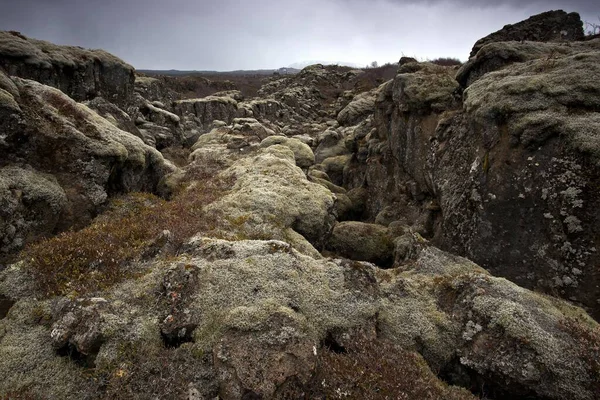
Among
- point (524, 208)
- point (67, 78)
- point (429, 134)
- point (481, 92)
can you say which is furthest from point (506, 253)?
point (67, 78)

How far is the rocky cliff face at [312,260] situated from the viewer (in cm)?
837

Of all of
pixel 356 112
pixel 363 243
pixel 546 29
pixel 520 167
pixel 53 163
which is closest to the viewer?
pixel 520 167

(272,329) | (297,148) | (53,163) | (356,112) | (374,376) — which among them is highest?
(356,112)

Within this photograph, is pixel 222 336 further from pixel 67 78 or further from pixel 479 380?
pixel 67 78

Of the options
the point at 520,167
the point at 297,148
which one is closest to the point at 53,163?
the point at 297,148

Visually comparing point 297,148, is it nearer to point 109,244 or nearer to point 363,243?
point 363,243

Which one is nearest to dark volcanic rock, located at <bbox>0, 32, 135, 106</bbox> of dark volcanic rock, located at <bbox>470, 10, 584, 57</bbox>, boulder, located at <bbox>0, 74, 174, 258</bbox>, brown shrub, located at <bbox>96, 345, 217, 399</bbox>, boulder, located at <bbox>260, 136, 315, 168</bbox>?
boulder, located at <bbox>0, 74, 174, 258</bbox>

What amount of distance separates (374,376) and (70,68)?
119 feet

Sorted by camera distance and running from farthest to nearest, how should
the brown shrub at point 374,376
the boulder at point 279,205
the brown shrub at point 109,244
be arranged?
the boulder at point 279,205, the brown shrub at point 109,244, the brown shrub at point 374,376

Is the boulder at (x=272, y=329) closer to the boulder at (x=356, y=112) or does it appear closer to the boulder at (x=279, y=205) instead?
the boulder at (x=279, y=205)

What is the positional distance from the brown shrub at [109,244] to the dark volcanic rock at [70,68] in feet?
63.8

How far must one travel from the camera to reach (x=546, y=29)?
2898cm

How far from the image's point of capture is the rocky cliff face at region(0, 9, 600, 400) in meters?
8.37

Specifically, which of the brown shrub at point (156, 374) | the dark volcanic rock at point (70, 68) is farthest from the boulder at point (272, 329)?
the dark volcanic rock at point (70, 68)
